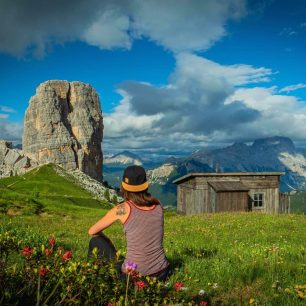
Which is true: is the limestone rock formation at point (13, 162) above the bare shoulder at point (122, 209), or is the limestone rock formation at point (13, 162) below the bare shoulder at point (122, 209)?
above

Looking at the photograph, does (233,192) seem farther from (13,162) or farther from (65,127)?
(65,127)

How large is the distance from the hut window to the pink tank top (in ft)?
124

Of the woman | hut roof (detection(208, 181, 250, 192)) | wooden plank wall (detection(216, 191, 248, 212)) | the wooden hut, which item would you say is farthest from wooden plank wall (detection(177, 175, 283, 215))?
the woman

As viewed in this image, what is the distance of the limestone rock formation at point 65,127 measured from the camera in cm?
15862

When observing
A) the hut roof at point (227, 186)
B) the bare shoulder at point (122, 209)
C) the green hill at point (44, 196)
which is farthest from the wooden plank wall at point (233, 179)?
the bare shoulder at point (122, 209)

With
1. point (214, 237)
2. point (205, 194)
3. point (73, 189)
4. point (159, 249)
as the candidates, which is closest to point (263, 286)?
point (159, 249)

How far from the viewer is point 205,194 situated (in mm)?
41250

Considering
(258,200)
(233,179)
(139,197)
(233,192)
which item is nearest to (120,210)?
(139,197)

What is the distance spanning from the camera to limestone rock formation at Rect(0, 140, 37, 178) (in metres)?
148

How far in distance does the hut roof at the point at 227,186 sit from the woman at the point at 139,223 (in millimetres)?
33469

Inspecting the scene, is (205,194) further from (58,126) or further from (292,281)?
(58,126)

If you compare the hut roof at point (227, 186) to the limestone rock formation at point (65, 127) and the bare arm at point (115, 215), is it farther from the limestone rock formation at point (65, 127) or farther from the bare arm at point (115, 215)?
the limestone rock formation at point (65, 127)

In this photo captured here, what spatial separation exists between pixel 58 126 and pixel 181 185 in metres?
125

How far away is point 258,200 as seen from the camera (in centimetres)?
4241
